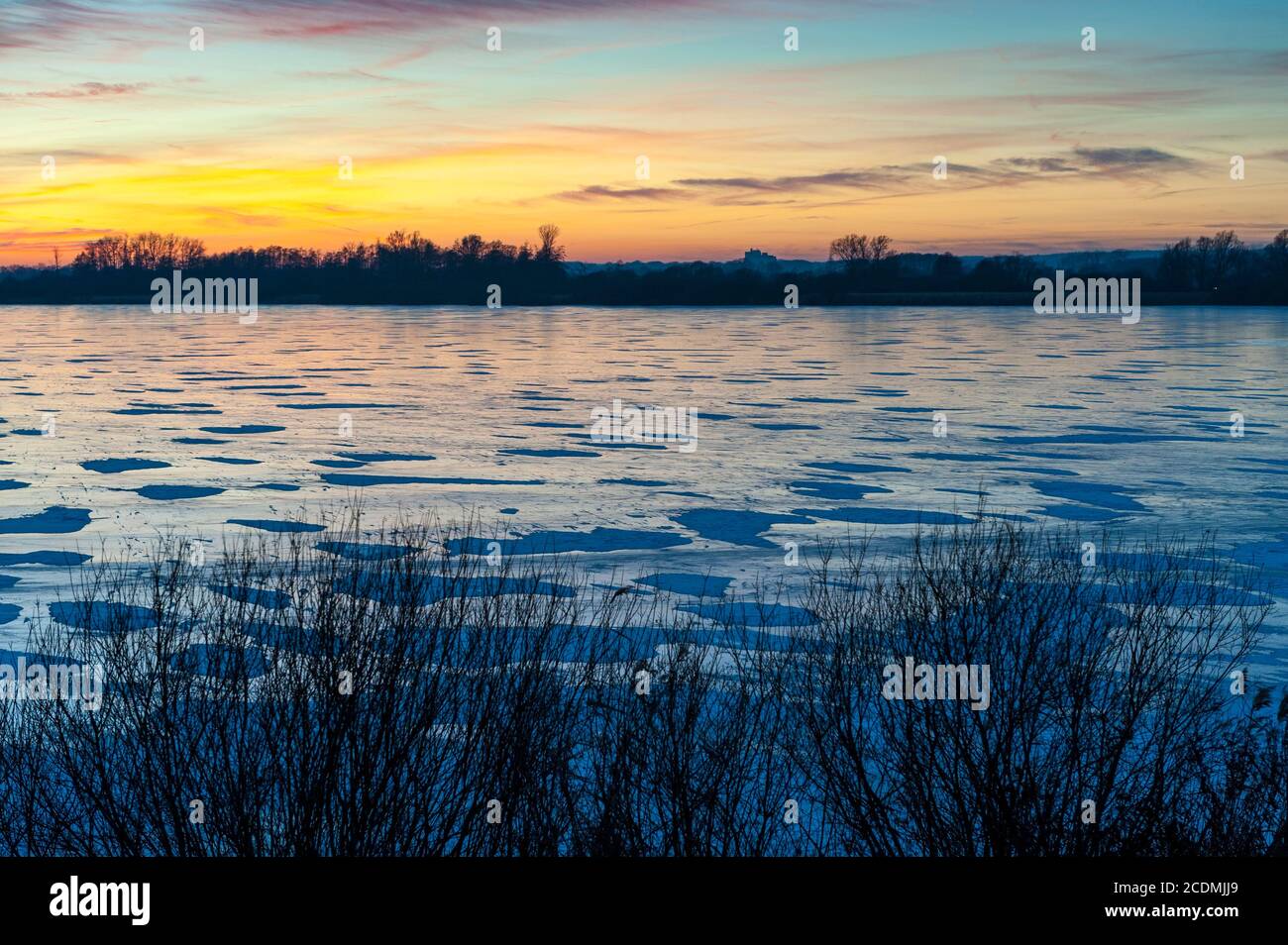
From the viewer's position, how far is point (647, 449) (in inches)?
923

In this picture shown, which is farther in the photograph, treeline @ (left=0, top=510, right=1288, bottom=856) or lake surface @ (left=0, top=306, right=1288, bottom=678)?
lake surface @ (left=0, top=306, right=1288, bottom=678)

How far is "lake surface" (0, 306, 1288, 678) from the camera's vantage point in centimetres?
1563

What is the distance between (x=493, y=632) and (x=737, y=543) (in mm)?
5767

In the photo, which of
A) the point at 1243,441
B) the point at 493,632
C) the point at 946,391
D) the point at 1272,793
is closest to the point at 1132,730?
the point at 1272,793

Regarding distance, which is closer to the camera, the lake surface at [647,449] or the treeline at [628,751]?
the treeline at [628,751]

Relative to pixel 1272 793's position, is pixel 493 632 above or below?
above

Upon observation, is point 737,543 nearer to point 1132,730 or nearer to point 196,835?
point 1132,730

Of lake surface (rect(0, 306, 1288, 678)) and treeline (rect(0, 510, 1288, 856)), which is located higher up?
lake surface (rect(0, 306, 1288, 678))

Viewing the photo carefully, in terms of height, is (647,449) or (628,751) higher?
(647,449)

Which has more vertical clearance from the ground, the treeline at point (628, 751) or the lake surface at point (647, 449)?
the lake surface at point (647, 449)

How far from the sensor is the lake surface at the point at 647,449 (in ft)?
51.3

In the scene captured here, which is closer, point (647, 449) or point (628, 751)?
point (628, 751)
